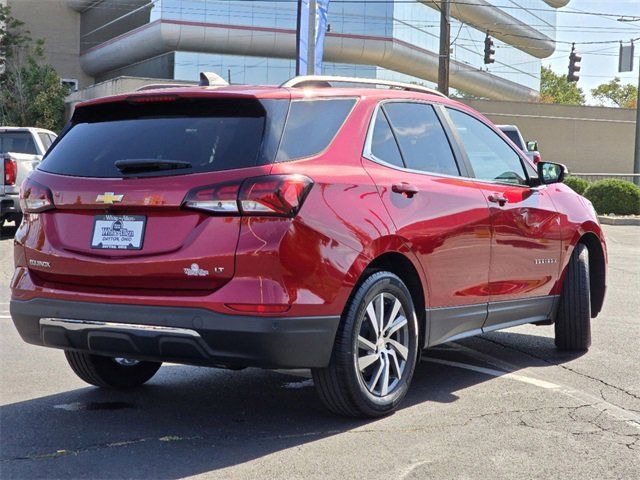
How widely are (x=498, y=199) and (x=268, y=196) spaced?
7.31ft

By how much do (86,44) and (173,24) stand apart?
1745cm

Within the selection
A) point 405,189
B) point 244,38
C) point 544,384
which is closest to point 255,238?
point 405,189

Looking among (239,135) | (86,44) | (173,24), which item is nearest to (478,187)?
(239,135)

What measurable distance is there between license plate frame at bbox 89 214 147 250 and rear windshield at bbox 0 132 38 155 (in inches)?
582

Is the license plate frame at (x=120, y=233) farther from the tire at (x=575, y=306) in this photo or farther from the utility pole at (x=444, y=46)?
the utility pole at (x=444, y=46)

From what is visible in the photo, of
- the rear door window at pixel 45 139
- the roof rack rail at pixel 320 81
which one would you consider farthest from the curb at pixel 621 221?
the roof rack rail at pixel 320 81

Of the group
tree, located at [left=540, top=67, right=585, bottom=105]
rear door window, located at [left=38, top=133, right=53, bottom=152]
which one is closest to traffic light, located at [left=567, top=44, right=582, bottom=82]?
rear door window, located at [left=38, top=133, right=53, bottom=152]

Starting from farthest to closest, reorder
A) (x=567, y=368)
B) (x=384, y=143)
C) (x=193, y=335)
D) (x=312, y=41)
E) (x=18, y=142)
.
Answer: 1. (x=312, y=41)
2. (x=18, y=142)
3. (x=567, y=368)
4. (x=384, y=143)
5. (x=193, y=335)

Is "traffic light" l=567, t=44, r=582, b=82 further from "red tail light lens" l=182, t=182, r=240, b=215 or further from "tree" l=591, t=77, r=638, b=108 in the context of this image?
"tree" l=591, t=77, r=638, b=108

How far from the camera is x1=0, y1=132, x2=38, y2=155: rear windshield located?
62.1 ft

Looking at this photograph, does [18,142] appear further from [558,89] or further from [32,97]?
[558,89]

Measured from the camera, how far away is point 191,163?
4.76 metres

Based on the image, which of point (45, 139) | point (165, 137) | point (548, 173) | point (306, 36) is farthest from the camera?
point (306, 36)

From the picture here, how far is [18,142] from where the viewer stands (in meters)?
19.1
